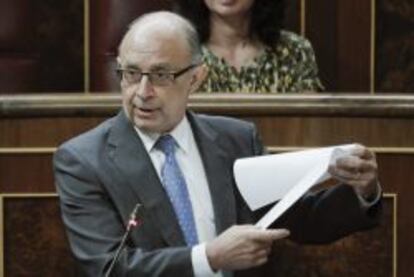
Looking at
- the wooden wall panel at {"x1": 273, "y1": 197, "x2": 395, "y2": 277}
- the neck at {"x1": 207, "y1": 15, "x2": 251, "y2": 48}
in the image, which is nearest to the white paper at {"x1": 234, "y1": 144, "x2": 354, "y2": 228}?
the wooden wall panel at {"x1": 273, "y1": 197, "x2": 395, "y2": 277}

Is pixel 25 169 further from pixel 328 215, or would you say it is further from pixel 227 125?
pixel 328 215

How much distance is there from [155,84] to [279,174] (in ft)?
0.72

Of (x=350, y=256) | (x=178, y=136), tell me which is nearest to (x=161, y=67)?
(x=178, y=136)

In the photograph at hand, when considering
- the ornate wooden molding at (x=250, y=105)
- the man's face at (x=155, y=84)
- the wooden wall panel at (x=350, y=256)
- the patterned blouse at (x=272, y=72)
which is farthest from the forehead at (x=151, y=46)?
the patterned blouse at (x=272, y=72)

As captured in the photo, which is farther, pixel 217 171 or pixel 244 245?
pixel 217 171

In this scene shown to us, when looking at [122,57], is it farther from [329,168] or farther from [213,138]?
[329,168]

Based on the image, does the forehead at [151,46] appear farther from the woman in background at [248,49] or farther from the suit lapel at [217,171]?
the woman in background at [248,49]

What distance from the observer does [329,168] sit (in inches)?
66.1

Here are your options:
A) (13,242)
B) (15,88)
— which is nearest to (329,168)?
(13,242)

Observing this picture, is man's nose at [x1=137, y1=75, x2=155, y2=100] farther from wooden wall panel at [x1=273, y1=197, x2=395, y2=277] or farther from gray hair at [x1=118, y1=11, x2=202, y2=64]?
wooden wall panel at [x1=273, y1=197, x2=395, y2=277]

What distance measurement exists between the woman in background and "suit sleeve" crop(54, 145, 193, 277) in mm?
785

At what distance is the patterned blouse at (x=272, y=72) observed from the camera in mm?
2510

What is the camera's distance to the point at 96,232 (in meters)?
1.67

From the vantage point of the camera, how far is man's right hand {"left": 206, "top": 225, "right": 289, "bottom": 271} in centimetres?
159
